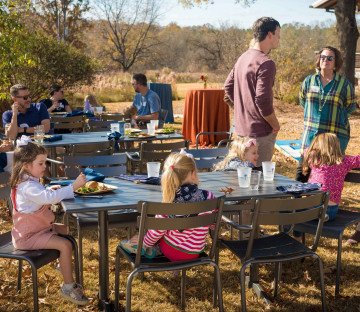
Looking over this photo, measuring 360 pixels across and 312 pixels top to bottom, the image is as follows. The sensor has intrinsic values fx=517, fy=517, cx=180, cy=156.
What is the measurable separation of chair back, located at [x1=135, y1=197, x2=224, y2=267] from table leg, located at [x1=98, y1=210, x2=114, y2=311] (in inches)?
18.5

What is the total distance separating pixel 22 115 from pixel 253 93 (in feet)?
11.0

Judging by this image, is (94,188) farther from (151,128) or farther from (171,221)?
(151,128)

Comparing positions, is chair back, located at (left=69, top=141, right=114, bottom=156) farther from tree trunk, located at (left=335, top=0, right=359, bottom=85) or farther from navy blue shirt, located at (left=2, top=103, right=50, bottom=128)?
tree trunk, located at (left=335, top=0, right=359, bottom=85)

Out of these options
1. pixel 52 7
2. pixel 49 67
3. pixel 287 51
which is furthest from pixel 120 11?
pixel 49 67

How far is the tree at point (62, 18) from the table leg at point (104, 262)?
30.2 m

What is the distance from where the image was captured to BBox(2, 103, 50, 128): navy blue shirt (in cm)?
658

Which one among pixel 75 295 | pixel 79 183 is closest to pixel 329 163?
pixel 79 183

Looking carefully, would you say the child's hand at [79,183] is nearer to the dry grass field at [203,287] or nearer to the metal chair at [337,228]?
the dry grass field at [203,287]

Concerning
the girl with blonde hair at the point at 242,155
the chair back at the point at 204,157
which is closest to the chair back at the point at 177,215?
the girl with blonde hair at the point at 242,155

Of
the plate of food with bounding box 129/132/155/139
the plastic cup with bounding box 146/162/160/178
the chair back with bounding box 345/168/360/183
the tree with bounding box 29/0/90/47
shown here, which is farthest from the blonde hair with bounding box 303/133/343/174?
the tree with bounding box 29/0/90/47

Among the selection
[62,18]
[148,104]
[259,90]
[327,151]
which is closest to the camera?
[327,151]

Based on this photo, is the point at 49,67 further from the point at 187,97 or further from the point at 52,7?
the point at 52,7

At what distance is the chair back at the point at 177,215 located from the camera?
288 centimetres

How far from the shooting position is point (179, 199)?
3.16 meters
